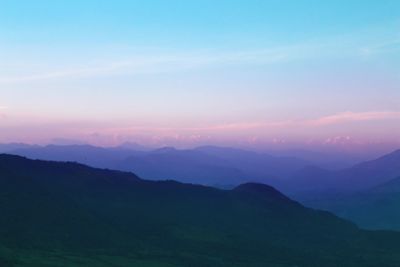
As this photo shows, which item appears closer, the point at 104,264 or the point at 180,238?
the point at 104,264

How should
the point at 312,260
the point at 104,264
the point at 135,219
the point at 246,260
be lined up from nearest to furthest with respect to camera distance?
the point at 104,264 < the point at 246,260 < the point at 312,260 < the point at 135,219

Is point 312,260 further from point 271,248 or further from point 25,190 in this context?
point 25,190

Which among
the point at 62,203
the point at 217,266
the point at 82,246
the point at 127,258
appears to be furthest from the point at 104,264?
the point at 62,203

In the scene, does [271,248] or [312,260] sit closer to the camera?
[312,260]

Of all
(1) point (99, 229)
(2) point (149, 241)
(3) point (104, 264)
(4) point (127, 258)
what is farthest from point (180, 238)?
(3) point (104, 264)

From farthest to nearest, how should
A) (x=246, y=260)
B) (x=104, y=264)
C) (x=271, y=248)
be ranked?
(x=271, y=248) < (x=246, y=260) < (x=104, y=264)

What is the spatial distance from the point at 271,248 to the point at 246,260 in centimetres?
2639

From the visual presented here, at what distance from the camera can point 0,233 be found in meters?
143

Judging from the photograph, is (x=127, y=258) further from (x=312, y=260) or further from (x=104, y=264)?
(x=312, y=260)

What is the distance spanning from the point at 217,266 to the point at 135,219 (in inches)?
2305

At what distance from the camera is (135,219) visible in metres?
197

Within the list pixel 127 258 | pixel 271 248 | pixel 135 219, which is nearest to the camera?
pixel 127 258

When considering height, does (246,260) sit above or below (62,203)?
below

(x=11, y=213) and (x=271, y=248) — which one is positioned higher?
(x=11, y=213)
